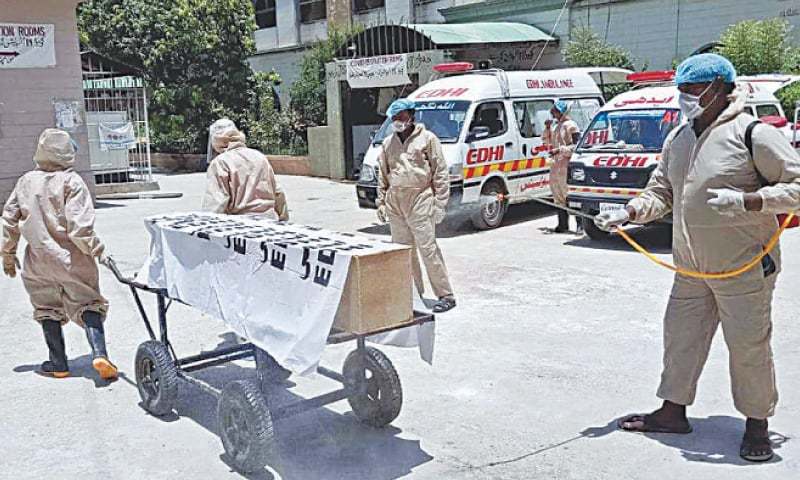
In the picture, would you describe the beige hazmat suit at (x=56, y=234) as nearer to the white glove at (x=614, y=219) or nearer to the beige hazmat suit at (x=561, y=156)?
the white glove at (x=614, y=219)

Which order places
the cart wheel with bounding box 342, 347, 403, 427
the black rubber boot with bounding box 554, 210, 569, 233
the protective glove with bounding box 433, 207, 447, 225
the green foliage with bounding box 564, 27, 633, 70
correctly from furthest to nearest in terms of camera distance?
1. the green foliage with bounding box 564, 27, 633, 70
2. the black rubber boot with bounding box 554, 210, 569, 233
3. the protective glove with bounding box 433, 207, 447, 225
4. the cart wheel with bounding box 342, 347, 403, 427

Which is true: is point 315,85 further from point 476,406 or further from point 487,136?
point 476,406

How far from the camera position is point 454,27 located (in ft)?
64.9

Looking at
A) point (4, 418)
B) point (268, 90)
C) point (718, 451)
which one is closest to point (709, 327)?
point (718, 451)

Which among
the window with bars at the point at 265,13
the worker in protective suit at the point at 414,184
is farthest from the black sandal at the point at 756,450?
the window with bars at the point at 265,13

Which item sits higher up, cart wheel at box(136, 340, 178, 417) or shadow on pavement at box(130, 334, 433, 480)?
cart wheel at box(136, 340, 178, 417)

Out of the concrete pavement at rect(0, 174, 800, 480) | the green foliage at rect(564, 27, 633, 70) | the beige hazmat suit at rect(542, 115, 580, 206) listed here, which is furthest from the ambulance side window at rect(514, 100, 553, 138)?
the green foliage at rect(564, 27, 633, 70)

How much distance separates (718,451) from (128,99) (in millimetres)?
17371

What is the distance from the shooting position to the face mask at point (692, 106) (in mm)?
4453

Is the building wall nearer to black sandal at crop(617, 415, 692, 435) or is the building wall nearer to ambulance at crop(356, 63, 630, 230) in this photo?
ambulance at crop(356, 63, 630, 230)

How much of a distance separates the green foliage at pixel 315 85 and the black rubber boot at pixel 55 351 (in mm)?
17654

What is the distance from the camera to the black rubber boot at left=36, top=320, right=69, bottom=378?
6.21m

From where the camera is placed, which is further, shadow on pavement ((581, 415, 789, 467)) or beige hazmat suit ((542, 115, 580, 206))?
beige hazmat suit ((542, 115, 580, 206))

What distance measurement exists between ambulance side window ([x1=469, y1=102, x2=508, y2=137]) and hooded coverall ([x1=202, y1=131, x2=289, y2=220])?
6.61 metres
